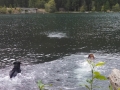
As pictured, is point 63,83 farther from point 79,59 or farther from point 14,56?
point 14,56

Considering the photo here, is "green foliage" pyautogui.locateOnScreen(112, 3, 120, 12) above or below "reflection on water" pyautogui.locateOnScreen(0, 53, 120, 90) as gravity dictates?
above

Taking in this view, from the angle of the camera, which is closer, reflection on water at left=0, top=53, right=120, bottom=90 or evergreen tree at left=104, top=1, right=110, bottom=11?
reflection on water at left=0, top=53, right=120, bottom=90

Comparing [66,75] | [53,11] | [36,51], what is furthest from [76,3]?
[66,75]

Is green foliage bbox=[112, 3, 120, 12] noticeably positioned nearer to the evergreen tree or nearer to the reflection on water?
the evergreen tree

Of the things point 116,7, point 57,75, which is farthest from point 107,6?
point 57,75

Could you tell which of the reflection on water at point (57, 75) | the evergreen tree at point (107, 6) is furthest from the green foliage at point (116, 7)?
the reflection on water at point (57, 75)

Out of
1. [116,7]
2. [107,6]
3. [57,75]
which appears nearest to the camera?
[57,75]

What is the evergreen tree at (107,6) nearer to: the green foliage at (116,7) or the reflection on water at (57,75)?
the green foliage at (116,7)

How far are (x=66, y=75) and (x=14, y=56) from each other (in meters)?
13.4

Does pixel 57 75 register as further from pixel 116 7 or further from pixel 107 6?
pixel 116 7

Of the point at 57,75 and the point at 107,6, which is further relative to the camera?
the point at 107,6

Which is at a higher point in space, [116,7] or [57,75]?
[116,7]

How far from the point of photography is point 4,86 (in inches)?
801

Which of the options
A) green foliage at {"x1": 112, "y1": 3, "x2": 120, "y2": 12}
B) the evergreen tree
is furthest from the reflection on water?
green foliage at {"x1": 112, "y1": 3, "x2": 120, "y2": 12}
